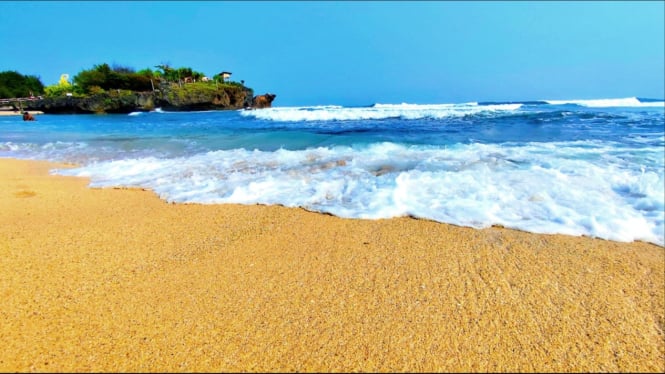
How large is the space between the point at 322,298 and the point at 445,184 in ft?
8.94

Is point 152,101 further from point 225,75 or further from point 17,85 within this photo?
point 17,85

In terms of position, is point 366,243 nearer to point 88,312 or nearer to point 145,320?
point 145,320

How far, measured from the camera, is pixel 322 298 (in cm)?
187

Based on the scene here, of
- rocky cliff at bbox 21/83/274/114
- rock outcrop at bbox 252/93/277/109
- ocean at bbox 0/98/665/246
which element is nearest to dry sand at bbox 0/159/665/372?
ocean at bbox 0/98/665/246

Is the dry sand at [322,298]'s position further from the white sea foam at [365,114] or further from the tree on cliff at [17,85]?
the tree on cliff at [17,85]

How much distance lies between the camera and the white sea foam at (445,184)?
306 centimetres

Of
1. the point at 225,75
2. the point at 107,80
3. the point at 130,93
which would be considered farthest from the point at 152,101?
the point at 225,75

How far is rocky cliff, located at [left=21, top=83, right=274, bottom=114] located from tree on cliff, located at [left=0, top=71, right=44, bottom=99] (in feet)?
60.6

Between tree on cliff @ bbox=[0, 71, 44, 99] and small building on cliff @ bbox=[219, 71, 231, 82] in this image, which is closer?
tree on cliff @ bbox=[0, 71, 44, 99]

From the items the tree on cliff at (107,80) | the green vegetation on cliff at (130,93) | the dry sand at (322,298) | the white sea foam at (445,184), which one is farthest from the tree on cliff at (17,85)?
the dry sand at (322,298)

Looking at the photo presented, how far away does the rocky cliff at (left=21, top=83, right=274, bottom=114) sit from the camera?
38062 mm

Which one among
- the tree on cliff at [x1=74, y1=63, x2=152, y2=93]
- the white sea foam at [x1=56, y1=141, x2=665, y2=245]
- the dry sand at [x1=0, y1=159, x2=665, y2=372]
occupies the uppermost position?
the tree on cliff at [x1=74, y1=63, x2=152, y2=93]

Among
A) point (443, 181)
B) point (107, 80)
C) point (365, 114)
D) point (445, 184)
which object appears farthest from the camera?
point (107, 80)

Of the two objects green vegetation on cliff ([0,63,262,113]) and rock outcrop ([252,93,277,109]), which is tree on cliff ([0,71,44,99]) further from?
rock outcrop ([252,93,277,109])
